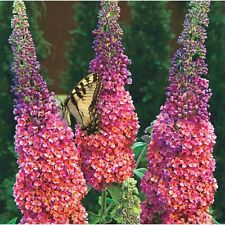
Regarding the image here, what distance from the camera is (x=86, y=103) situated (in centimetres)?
205

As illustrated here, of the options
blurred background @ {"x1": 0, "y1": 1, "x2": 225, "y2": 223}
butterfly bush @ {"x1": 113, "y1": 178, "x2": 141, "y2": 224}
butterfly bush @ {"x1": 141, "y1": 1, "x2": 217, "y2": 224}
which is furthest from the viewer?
blurred background @ {"x1": 0, "y1": 1, "x2": 225, "y2": 223}

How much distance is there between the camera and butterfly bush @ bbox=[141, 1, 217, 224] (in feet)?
5.91

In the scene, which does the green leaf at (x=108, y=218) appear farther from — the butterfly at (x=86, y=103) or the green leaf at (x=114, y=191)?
the butterfly at (x=86, y=103)

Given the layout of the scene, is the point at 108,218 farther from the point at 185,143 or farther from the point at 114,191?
the point at 185,143

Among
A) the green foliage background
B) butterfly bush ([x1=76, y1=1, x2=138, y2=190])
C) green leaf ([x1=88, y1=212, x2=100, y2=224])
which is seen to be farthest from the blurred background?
butterfly bush ([x1=76, y1=1, x2=138, y2=190])

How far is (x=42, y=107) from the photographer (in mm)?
1758

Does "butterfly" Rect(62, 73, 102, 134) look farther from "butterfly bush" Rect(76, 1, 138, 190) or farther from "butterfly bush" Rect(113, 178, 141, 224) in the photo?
"butterfly bush" Rect(113, 178, 141, 224)

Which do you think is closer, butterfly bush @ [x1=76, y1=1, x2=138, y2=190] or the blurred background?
butterfly bush @ [x1=76, y1=1, x2=138, y2=190]

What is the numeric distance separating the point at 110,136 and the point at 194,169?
0.29 metres

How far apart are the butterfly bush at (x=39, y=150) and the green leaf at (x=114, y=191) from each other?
0.29 metres

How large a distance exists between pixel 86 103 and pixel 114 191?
0.31 metres

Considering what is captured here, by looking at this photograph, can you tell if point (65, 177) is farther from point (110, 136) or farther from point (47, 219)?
point (110, 136)

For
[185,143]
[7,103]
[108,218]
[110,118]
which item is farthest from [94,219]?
[7,103]

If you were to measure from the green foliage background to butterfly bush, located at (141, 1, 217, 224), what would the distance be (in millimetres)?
2935
